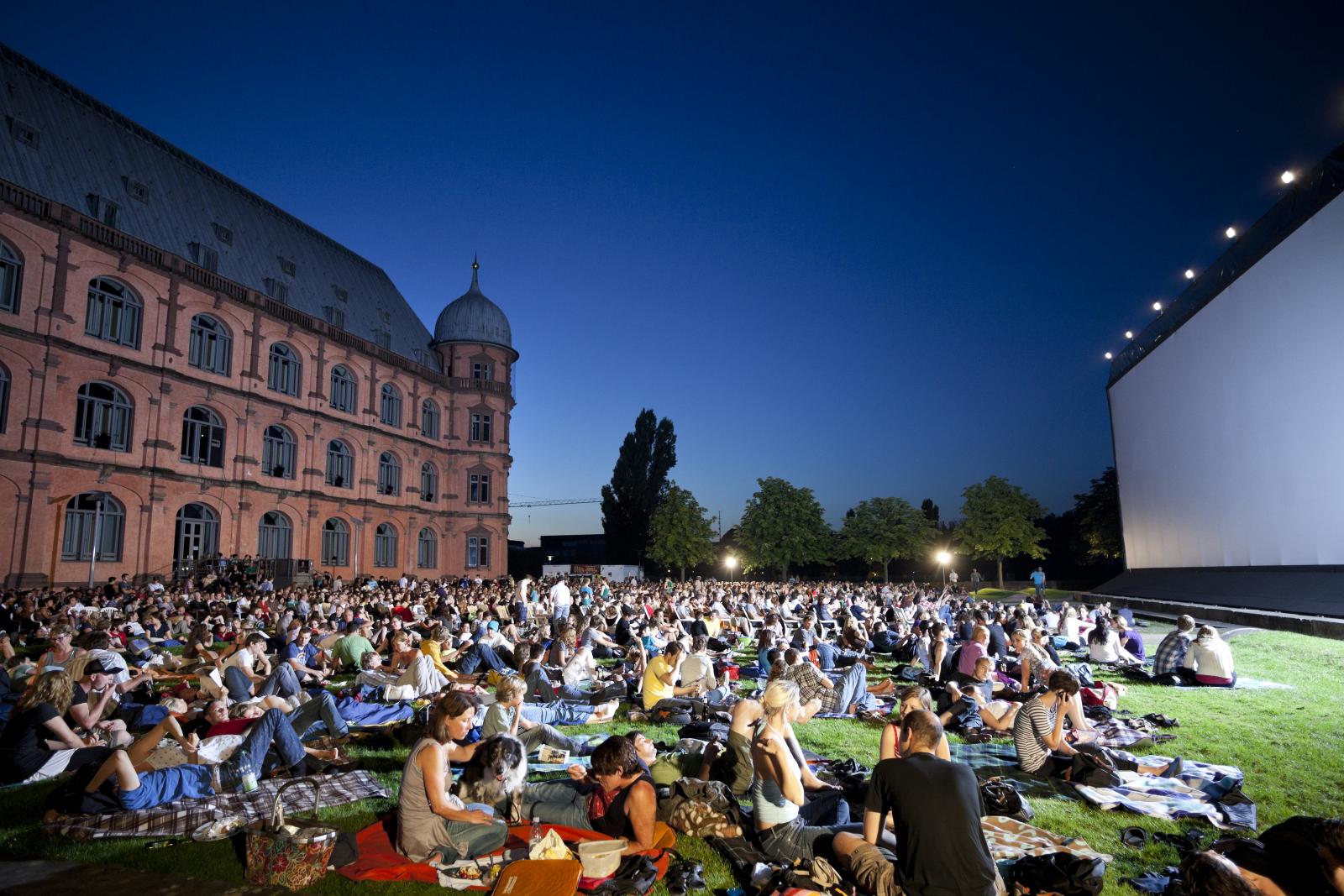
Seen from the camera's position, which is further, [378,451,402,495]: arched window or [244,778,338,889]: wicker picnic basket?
[378,451,402,495]: arched window

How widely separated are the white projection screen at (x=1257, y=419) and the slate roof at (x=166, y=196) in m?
39.7

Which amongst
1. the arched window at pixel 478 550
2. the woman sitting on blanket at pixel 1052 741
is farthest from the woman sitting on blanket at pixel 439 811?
the arched window at pixel 478 550

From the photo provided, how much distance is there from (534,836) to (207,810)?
2906 mm

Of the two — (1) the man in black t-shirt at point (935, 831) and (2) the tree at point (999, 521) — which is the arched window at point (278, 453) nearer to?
(1) the man in black t-shirt at point (935, 831)

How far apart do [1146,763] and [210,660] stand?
1351 cm

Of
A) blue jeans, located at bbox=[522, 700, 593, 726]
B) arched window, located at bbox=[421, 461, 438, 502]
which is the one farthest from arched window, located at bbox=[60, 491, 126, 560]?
blue jeans, located at bbox=[522, 700, 593, 726]

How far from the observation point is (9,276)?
24516 mm

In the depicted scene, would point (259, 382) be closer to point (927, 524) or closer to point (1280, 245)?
point (1280, 245)

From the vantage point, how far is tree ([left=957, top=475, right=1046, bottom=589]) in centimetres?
5328

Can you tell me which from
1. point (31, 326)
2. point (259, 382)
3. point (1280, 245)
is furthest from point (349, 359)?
point (1280, 245)

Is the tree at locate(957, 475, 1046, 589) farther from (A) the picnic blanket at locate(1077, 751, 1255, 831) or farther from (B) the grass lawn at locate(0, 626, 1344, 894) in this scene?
→ (A) the picnic blanket at locate(1077, 751, 1255, 831)

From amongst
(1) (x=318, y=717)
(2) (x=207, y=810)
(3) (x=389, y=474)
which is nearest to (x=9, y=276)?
(3) (x=389, y=474)

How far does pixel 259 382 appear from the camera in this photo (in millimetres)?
33688

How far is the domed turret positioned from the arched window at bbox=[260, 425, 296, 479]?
51.3 feet
